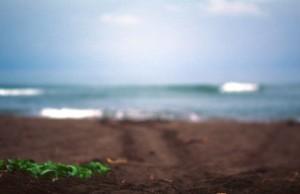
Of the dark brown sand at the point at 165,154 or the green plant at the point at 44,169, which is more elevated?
the green plant at the point at 44,169

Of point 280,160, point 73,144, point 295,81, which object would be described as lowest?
point 280,160

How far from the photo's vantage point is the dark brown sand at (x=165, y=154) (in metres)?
3.14

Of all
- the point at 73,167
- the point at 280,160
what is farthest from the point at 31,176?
the point at 280,160

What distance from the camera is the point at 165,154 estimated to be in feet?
20.3

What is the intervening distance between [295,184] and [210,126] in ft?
18.1

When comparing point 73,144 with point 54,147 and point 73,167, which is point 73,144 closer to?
point 54,147

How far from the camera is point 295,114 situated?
12570mm

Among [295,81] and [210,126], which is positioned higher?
[295,81]

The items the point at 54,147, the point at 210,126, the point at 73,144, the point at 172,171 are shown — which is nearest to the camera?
the point at 172,171

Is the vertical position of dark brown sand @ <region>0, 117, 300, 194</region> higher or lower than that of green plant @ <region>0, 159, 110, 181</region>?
lower

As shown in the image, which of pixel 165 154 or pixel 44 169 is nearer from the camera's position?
pixel 44 169

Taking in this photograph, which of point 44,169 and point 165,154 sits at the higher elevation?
point 44,169

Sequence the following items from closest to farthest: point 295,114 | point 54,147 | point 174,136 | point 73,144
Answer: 1. point 54,147
2. point 73,144
3. point 174,136
4. point 295,114

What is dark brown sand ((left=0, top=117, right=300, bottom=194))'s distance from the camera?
3.14 meters
